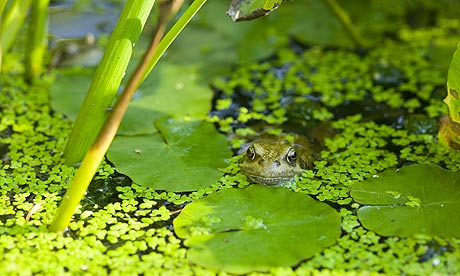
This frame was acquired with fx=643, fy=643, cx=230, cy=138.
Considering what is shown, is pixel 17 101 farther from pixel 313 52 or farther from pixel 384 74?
pixel 384 74

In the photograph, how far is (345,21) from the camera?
3391mm

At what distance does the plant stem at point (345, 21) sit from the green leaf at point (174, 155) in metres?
0.99

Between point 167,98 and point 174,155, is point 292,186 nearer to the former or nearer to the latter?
point 174,155

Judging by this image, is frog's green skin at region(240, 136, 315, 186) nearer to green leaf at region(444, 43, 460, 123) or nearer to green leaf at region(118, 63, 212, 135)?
green leaf at region(118, 63, 212, 135)

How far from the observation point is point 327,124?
117 inches

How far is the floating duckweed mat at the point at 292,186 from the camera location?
79.7 inches

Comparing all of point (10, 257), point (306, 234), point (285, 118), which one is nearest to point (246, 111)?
point (285, 118)

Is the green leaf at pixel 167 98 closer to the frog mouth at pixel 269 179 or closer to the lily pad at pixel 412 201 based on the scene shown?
the frog mouth at pixel 269 179

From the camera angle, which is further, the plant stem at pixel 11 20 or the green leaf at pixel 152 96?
the green leaf at pixel 152 96

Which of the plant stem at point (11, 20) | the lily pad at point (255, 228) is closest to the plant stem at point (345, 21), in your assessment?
the lily pad at point (255, 228)

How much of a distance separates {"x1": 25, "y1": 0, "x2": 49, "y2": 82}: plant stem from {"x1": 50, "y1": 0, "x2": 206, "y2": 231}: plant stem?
1.12 m

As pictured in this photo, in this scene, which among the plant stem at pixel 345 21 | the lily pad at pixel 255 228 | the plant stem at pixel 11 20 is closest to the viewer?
the lily pad at pixel 255 228

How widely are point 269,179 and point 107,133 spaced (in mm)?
806

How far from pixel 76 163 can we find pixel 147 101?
1.85ft
